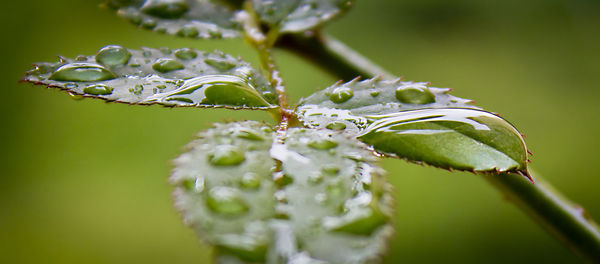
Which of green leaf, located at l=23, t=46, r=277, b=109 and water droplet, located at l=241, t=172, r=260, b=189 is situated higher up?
green leaf, located at l=23, t=46, r=277, b=109

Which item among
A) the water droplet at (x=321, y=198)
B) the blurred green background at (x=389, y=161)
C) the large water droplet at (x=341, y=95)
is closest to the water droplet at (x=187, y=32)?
the large water droplet at (x=341, y=95)

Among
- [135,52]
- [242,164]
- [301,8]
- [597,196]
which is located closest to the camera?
[242,164]

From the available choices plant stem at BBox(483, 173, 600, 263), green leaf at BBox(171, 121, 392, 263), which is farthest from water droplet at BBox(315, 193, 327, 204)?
plant stem at BBox(483, 173, 600, 263)

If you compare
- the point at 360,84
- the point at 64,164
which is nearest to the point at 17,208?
the point at 64,164

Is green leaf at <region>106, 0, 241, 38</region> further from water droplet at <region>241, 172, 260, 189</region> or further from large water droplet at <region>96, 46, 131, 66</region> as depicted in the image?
water droplet at <region>241, 172, 260, 189</region>

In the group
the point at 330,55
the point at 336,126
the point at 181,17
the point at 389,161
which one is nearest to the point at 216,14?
the point at 181,17

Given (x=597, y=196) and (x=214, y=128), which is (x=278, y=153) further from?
(x=597, y=196)
